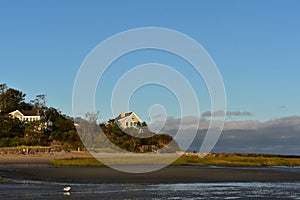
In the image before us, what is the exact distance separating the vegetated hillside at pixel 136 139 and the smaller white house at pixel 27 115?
66.0ft

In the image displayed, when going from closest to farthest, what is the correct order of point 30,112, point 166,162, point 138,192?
point 138,192 → point 166,162 → point 30,112

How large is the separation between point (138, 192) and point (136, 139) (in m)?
78.2

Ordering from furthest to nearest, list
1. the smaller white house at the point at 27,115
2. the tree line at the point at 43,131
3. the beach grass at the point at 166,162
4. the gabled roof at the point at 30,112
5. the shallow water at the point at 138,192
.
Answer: the gabled roof at the point at 30,112, the smaller white house at the point at 27,115, the tree line at the point at 43,131, the beach grass at the point at 166,162, the shallow water at the point at 138,192

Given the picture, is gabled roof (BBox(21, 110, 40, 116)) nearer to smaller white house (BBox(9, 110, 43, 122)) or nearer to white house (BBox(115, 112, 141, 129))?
smaller white house (BBox(9, 110, 43, 122))

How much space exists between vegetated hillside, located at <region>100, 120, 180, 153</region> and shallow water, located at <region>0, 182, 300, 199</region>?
67783 millimetres

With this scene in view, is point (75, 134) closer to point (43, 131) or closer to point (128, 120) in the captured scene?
point (43, 131)

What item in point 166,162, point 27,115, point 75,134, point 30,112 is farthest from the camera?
point 30,112

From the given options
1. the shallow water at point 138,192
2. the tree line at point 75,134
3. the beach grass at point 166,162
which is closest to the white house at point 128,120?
the tree line at point 75,134

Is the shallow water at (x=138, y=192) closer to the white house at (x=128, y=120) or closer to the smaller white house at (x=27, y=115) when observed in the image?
the white house at (x=128, y=120)

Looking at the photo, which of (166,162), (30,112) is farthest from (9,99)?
(166,162)

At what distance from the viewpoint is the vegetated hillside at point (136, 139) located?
107062mm

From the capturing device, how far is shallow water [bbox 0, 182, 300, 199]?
3017 centimetres

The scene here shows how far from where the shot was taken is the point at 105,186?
37.1 meters

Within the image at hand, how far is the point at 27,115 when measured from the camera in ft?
414
